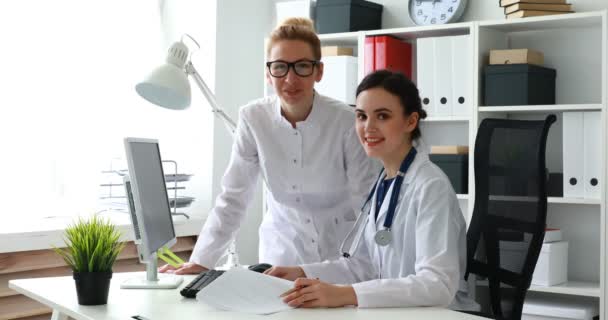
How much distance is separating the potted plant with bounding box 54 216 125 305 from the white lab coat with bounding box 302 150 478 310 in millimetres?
575

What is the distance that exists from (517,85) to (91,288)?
2.40 m

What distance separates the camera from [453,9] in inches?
157

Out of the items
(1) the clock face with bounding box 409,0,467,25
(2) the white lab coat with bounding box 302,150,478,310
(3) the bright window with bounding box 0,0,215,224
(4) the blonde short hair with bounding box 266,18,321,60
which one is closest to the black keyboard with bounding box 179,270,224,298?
(2) the white lab coat with bounding box 302,150,478,310

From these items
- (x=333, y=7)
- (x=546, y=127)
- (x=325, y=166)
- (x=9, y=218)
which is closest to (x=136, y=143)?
(x=325, y=166)

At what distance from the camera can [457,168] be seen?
3811 millimetres

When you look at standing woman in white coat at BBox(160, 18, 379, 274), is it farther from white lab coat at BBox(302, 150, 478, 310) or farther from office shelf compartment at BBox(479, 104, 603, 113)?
office shelf compartment at BBox(479, 104, 603, 113)

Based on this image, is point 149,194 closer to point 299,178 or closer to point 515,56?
point 299,178

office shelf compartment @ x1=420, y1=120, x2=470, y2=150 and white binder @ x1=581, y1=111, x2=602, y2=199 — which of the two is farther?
office shelf compartment @ x1=420, y1=120, x2=470, y2=150

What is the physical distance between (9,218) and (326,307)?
2481 mm

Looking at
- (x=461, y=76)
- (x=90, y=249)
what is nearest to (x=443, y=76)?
(x=461, y=76)

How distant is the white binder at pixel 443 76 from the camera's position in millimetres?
3863

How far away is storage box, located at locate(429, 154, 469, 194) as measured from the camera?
150 inches

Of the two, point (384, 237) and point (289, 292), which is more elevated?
point (384, 237)

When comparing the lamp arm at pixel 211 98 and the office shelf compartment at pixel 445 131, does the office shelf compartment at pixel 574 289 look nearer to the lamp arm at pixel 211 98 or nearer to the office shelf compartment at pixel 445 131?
the office shelf compartment at pixel 445 131
